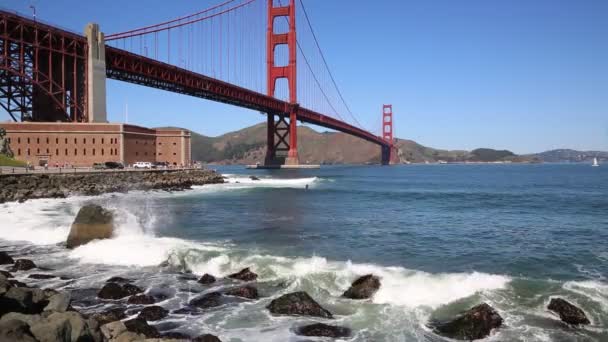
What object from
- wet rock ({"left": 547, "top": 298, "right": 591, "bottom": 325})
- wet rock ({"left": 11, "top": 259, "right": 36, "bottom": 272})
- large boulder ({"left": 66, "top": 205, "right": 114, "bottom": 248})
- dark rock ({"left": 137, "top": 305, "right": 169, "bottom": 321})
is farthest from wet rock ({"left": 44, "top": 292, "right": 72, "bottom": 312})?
wet rock ({"left": 547, "top": 298, "right": 591, "bottom": 325})

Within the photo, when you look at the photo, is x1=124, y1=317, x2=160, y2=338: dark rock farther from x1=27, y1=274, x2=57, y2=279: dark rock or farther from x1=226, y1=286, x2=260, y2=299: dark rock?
x1=27, y1=274, x2=57, y2=279: dark rock

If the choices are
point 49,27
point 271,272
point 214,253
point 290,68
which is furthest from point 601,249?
point 290,68

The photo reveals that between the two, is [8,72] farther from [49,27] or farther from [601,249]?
[601,249]

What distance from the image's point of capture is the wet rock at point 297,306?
322 inches

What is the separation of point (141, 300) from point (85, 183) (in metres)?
24.4

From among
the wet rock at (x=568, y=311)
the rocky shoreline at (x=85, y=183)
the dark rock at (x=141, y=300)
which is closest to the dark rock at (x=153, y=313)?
the dark rock at (x=141, y=300)

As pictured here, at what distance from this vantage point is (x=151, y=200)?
92.9 feet

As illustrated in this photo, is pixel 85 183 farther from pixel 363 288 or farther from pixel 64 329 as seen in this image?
pixel 64 329

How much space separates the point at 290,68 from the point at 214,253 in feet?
230

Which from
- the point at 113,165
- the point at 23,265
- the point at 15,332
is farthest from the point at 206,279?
the point at 113,165

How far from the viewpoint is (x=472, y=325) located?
24.5ft

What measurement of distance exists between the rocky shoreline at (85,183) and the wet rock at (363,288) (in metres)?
20.7

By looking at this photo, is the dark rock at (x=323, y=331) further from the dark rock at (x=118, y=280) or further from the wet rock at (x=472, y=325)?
the dark rock at (x=118, y=280)

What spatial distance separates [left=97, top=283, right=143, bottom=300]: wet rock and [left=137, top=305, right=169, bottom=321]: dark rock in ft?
3.64
